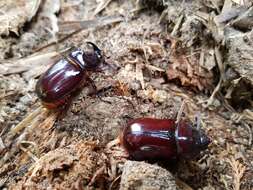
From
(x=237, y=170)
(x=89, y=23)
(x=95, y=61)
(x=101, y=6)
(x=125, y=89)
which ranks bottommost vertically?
(x=237, y=170)

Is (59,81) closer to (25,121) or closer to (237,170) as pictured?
(25,121)

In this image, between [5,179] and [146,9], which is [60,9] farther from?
[5,179]

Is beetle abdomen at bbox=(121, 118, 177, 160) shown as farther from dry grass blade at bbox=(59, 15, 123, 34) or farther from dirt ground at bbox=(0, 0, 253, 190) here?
dry grass blade at bbox=(59, 15, 123, 34)

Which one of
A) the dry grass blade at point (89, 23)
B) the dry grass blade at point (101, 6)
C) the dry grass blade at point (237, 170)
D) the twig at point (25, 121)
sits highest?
the dry grass blade at point (101, 6)

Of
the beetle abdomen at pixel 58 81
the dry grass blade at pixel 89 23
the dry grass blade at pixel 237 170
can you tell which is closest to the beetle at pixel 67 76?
the beetle abdomen at pixel 58 81

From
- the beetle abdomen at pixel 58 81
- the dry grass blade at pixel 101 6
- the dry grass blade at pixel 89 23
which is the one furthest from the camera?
the dry grass blade at pixel 101 6

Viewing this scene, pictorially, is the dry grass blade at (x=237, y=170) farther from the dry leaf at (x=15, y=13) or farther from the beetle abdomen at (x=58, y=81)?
the dry leaf at (x=15, y=13)

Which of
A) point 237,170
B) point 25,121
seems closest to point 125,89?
point 25,121

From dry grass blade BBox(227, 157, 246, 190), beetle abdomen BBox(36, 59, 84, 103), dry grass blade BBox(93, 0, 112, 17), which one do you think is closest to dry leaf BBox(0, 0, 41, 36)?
dry grass blade BBox(93, 0, 112, 17)
